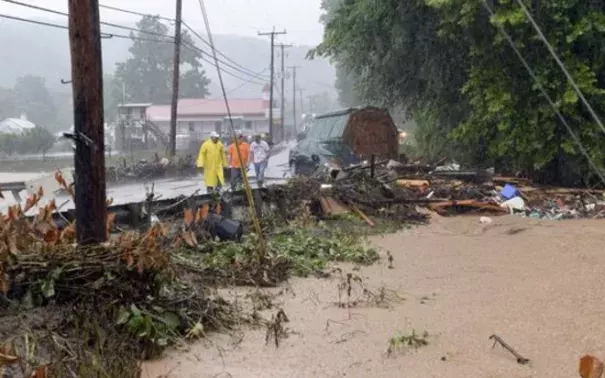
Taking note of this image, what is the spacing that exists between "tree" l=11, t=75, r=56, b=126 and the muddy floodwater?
56764mm

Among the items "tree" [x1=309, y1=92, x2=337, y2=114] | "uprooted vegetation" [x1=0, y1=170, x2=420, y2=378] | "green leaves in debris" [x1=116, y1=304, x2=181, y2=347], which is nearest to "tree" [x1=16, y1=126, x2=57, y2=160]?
"uprooted vegetation" [x1=0, y1=170, x2=420, y2=378]

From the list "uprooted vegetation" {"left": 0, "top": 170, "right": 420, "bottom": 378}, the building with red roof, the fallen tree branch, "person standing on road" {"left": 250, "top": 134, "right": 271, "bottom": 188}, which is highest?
the building with red roof

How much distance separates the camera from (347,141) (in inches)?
762

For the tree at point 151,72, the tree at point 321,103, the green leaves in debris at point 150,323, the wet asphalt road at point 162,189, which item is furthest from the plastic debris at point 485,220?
the tree at point 321,103

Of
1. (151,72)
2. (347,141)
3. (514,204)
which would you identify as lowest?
(514,204)

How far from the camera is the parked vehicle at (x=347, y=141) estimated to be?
62.9ft

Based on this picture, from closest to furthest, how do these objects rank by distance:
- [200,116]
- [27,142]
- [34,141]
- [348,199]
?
1. [348,199]
2. [27,142]
3. [34,141]
4. [200,116]

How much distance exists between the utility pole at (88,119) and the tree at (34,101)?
5778cm

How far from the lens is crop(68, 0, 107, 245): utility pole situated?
5.50 metres

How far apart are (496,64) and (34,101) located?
5490cm

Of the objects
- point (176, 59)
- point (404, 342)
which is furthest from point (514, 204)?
point (176, 59)

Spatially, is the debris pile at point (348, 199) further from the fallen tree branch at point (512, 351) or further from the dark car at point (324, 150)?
the fallen tree branch at point (512, 351)

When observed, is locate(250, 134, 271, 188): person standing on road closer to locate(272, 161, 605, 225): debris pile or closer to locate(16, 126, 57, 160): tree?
locate(272, 161, 605, 225): debris pile

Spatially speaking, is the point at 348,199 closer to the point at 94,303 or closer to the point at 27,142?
the point at 94,303
